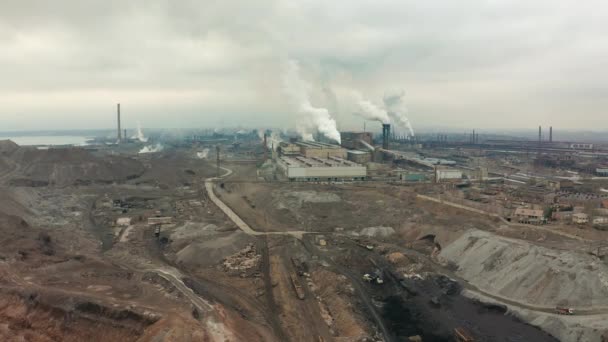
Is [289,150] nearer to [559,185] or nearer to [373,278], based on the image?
[559,185]

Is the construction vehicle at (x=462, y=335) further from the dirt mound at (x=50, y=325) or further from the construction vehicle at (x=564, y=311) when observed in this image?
the dirt mound at (x=50, y=325)

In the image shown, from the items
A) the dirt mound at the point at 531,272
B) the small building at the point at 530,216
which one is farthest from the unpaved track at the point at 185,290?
the small building at the point at 530,216

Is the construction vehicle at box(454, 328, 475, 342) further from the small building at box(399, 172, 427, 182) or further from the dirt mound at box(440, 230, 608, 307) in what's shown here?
the small building at box(399, 172, 427, 182)

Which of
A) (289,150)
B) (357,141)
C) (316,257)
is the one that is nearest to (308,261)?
(316,257)

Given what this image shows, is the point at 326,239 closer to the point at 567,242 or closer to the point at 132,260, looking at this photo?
the point at 132,260

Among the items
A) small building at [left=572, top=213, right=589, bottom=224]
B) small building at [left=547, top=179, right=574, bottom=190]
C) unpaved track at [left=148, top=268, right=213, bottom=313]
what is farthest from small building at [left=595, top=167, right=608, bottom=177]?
unpaved track at [left=148, top=268, right=213, bottom=313]

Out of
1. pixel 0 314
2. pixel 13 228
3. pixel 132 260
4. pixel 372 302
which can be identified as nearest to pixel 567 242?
pixel 372 302
